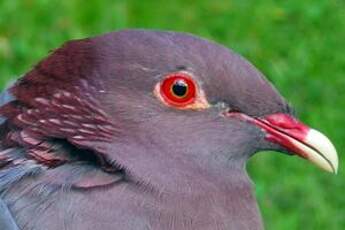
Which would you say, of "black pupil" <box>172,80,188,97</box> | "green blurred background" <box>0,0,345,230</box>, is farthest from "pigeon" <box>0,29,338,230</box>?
"green blurred background" <box>0,0,345,230</box>

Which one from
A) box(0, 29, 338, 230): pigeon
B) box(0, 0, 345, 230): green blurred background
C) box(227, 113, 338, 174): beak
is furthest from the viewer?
box(0, 0, 345, 230): green blurred background

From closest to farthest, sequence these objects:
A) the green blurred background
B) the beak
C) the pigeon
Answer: the pigeon < the beak < the green blurred background

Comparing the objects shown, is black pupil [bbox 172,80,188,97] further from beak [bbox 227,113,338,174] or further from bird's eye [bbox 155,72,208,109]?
beak [bbox 227,113,338,174]

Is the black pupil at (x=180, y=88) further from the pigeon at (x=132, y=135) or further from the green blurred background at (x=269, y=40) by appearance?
the green blurred background at (x=269, y=40)

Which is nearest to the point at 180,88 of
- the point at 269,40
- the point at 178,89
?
the point at 178,89

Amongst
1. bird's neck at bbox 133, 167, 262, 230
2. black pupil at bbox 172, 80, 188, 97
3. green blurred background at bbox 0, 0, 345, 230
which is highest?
green blurred background at bbox 0, 0, 345, 230

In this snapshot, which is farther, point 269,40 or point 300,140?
point 269,40

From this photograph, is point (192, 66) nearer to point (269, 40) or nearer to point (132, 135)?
point (132, 135)

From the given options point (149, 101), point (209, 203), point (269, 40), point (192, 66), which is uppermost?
point (269, 40)
